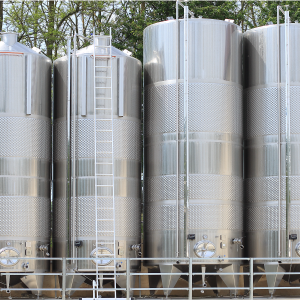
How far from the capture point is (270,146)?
2000 cm

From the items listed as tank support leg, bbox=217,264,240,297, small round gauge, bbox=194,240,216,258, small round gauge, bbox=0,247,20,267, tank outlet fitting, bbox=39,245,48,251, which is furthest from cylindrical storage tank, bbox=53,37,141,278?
tank support leg, bbox=217,264,240,297

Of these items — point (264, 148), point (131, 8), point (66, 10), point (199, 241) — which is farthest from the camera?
point (66, 10)

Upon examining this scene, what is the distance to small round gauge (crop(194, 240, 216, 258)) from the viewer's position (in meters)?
18.7

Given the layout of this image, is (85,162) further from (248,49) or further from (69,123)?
(248,49)

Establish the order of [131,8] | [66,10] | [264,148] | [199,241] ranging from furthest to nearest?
1. [66,10]
2. [131,8]
3. [264,148]
4. [199,241]

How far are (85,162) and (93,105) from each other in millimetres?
1746

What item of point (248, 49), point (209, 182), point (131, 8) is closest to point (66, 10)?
point (131, 8)

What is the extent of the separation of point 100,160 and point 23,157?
2343 millimetres

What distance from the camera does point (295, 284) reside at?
20.4m

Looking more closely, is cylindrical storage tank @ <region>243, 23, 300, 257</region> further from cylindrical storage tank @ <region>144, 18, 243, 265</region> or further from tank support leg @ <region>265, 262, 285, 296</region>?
cylindrical storage tank @ <region>144, 18, 243, 265</region>

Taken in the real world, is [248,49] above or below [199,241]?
above

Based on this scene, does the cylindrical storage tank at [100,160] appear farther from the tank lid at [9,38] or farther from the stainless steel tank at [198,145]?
the tank lid at [9,38]

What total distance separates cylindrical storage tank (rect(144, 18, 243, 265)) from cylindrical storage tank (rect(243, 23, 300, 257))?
627 millimetres

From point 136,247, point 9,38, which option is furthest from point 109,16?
point 136,247
